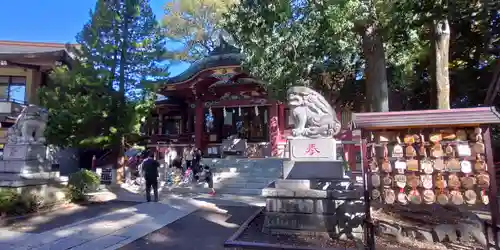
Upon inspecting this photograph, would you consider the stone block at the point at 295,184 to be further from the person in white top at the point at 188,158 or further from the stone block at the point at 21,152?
the person in white top at the point at 188,158

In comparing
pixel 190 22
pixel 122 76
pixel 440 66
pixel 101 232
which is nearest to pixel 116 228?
pixel 101 232

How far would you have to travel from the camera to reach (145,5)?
536 inches

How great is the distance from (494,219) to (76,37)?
15625 mm

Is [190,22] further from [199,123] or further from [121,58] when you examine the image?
[121,58]

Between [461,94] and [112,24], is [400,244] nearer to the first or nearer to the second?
[461,94]

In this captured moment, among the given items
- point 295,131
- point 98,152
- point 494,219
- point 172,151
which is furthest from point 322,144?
point 98,152

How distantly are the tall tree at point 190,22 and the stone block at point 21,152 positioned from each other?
17.4 metres

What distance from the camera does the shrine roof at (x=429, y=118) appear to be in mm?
4336

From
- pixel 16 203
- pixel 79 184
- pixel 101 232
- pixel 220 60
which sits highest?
pixel 220 60

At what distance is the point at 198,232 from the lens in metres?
6.45

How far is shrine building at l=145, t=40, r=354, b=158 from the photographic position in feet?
57.1

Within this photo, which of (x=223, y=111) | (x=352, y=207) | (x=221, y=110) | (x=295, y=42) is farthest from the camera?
(x=221, y=110)

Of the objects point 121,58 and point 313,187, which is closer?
point 313,187

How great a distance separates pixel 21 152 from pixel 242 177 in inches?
309
